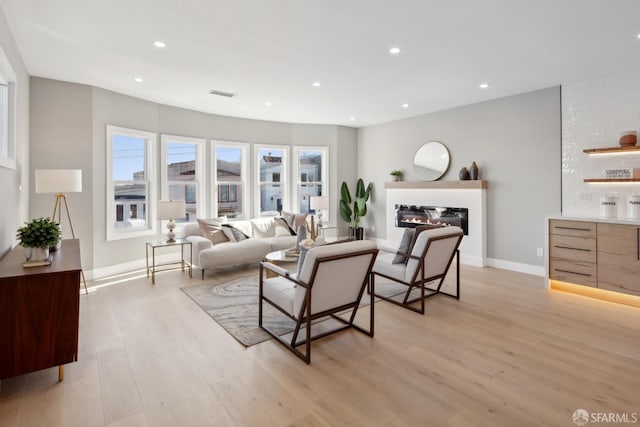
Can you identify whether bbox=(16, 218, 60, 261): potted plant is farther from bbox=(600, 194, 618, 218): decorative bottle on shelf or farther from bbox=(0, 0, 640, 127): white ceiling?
bbox=(600, 194, 618, 218): decorative bottle on shelf

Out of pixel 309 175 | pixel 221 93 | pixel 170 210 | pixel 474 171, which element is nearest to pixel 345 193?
pixel 309 175

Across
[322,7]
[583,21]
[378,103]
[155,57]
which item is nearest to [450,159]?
[378,103]

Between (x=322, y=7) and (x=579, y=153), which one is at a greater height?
(x=322, y=7)

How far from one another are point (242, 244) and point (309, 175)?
2838 millimetres

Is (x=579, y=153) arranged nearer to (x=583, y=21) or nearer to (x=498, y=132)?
(x=498, y=132)

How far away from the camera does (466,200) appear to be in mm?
5695

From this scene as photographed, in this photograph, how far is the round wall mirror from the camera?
6.08 m

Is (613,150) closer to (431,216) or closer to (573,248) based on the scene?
(573,248)

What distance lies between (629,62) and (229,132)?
6001mm

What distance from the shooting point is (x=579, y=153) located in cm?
449

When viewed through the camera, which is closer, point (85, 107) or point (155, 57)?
point (155, 57)

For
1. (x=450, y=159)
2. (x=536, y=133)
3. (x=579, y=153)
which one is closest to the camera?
(x=579, y=153)

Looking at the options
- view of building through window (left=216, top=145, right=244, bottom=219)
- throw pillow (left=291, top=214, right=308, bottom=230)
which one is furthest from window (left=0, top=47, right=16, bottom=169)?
throw pillow (left=291, top=214, right=308, bottom=230)

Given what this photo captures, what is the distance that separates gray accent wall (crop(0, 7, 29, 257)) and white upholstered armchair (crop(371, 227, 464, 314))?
3451mm
